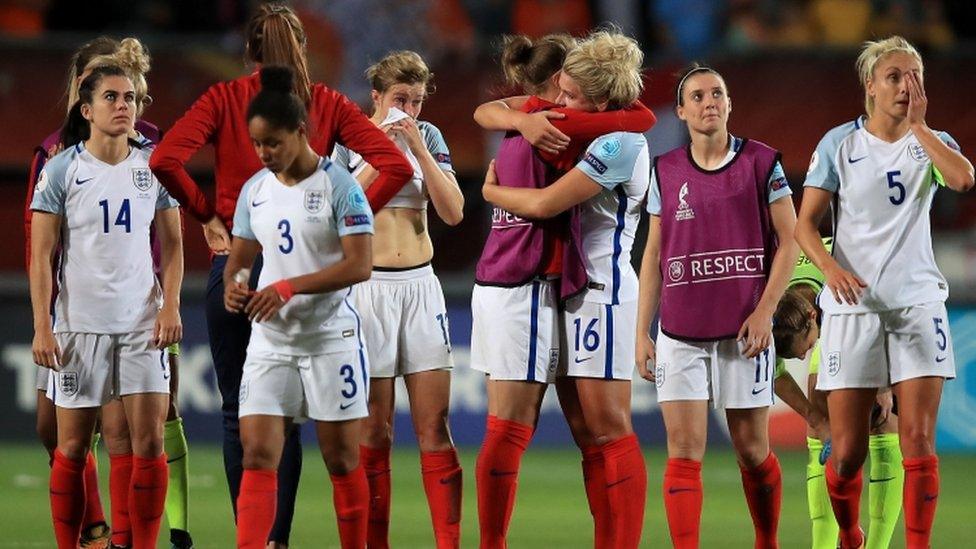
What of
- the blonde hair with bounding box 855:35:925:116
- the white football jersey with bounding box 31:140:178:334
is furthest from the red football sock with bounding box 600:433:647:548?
the white football jersey with bounding box 31:140:178:334

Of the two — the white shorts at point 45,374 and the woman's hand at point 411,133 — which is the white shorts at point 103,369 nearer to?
the white shorts at point 45,374

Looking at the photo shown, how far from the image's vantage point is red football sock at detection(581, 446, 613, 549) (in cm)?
678

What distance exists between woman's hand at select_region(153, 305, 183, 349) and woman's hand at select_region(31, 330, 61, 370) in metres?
0.40

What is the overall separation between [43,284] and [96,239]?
306 mm

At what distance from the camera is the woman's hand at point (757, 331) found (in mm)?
6484

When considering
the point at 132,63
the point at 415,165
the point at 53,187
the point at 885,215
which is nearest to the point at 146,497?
the point at 53,187

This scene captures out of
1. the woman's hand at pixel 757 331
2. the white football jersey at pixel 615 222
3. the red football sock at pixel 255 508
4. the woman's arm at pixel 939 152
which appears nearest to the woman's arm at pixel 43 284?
the red football sock at pixel 255 508

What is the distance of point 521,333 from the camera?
6.57 meters

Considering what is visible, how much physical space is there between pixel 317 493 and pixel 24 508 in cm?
178

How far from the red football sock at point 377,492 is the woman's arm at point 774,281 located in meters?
1.61

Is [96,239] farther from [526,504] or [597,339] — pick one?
[526,504]

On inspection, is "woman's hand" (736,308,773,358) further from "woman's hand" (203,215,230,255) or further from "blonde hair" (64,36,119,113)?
"blonde hair" (64,36,119,113)

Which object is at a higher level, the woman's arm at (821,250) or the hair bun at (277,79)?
the hair bun at (277,79)

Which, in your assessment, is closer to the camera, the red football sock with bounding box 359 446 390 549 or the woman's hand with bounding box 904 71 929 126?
the woman's hand with bounding box 904 71 929 126
